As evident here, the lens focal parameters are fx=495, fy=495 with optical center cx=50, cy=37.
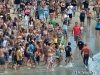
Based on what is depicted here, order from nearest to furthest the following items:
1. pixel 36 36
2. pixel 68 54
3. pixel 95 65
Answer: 1. pixel 68 54
2. pixel 95 65
3. pixel 36 36

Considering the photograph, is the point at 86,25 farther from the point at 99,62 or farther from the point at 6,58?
the point at 6,58

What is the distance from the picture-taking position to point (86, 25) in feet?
108

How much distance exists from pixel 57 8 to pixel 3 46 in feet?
32.3

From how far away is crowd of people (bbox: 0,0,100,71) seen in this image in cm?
2420

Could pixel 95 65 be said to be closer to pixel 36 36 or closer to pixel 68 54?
pixel 68 54

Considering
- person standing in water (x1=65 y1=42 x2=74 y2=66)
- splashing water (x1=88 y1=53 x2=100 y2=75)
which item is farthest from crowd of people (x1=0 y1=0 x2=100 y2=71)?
splashing water (x1=88 y1=53 x2=100 y2=75)

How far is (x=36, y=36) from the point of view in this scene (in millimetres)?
26391

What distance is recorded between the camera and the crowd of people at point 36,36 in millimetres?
24203

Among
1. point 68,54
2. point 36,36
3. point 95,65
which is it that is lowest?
point 95,65

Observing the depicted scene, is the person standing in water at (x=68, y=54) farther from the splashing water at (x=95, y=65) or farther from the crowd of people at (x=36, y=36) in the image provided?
the splashing water at (x=95, y=65)

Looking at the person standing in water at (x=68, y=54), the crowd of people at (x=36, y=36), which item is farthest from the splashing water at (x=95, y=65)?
the person standing in water at (x=68, y=54)

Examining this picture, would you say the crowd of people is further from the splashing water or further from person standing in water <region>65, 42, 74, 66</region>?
the splashing water

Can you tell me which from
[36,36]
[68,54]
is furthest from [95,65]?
[36,36]

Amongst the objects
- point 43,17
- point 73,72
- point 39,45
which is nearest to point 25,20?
point 43,17
